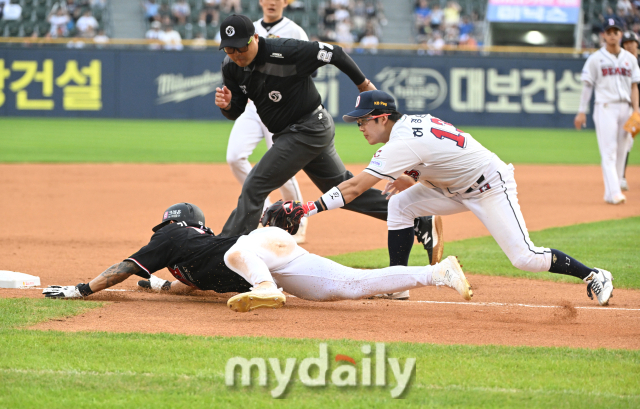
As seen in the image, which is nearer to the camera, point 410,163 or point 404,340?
point 404,340

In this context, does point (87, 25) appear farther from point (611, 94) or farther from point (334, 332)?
point (334, 332)

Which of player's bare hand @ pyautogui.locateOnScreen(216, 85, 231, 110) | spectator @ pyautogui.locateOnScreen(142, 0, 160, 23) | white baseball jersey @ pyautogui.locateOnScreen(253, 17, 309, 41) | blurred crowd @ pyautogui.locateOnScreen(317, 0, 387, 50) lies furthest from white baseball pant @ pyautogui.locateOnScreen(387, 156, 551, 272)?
spectator @ pyautogui.locateOnScreen(142, 0, 160, 23)

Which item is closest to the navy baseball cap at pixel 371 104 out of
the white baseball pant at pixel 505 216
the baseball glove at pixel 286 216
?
the baseball glove at pixel 286 216

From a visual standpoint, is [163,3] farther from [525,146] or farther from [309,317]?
[309,317]

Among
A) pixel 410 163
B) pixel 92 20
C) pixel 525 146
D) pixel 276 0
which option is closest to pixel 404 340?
pixel 410 163

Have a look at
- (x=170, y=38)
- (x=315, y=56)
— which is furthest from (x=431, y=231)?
(x=170, y=38)

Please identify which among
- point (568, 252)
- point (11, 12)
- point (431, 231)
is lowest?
point (568, 252)

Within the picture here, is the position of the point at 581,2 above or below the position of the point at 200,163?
above

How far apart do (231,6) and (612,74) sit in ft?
63.2

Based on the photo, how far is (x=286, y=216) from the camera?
518 cm

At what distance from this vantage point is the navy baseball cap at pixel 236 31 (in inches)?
228

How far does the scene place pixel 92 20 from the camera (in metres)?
26.7

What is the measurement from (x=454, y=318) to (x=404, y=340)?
798mm

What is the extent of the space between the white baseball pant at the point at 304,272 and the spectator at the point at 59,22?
76.2 ft
